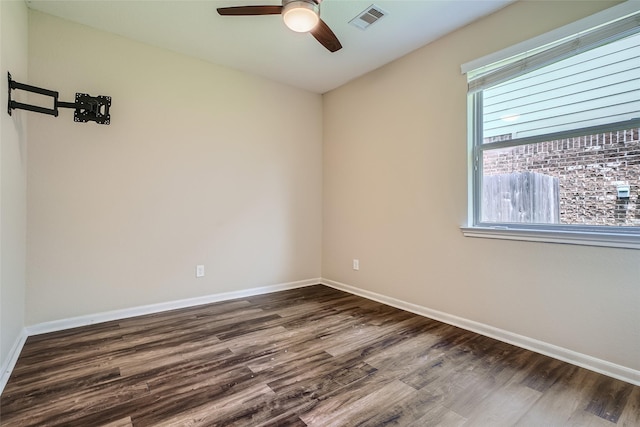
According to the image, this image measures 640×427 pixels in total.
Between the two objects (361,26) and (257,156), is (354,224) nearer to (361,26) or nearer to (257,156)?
(257,156)

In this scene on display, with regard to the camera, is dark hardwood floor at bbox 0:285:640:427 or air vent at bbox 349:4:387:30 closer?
dark hardwood floor at bbox 0:285:640:427

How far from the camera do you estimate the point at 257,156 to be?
3.69 metres

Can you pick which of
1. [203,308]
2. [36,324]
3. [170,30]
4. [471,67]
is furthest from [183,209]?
[471,67]

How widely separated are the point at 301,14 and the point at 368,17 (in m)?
0.94

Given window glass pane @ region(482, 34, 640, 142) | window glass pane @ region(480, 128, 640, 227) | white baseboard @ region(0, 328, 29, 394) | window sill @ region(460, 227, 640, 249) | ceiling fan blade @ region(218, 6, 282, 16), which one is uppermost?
ceiling fan blade @ region(218, 6, 282, 16)

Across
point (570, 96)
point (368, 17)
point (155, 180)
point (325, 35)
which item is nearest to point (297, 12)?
point (325, 35)

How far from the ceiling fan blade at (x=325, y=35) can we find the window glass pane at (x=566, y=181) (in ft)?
5.08

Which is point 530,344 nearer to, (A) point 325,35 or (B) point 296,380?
(B) point 296,380

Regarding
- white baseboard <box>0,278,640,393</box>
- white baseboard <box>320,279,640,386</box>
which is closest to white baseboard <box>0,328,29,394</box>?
white baseboard <box>0,278,640,393</box>

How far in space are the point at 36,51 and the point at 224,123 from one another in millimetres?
1612

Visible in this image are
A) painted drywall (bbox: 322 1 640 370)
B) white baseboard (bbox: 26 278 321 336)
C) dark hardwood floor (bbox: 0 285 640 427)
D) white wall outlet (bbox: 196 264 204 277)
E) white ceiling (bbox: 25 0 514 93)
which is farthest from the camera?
white wall outlet (bbox: 196 264 204 277)

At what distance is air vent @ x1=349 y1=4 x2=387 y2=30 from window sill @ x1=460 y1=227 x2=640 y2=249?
1.97m

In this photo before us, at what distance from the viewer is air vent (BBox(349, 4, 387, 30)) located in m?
2.40

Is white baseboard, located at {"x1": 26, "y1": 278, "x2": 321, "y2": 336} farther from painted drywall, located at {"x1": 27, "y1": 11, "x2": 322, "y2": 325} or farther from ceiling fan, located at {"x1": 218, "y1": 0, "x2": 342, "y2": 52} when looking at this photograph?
ceiling fan, located at {"x1": 218, "y1": 0, "x2": 342, "y2": 52}
